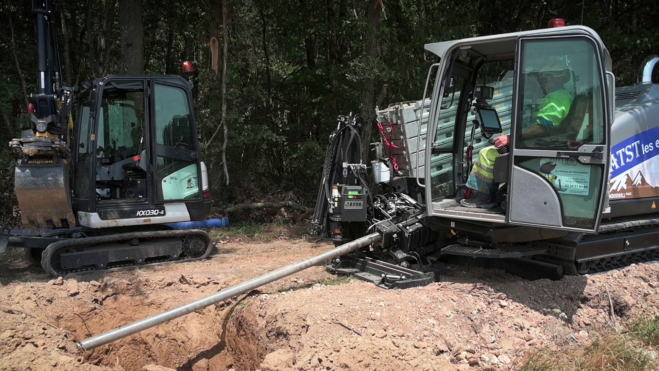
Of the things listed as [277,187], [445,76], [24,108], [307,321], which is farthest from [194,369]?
[24,108]

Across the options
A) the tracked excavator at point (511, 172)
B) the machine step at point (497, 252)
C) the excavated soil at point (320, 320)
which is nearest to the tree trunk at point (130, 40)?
the excavated soil at point (320, 320)

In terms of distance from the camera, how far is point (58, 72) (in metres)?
7.78

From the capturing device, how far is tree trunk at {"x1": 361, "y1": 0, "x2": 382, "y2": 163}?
32.9 feet

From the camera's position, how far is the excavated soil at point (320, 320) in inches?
164

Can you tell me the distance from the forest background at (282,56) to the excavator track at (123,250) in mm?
2615

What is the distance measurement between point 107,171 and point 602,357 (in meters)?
6.50

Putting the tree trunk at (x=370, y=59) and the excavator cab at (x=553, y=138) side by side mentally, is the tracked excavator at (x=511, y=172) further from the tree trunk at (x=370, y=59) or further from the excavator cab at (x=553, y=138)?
the tree trunk at (x=370, y=59)

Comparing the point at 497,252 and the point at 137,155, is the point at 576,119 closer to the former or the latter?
the point at 497,252

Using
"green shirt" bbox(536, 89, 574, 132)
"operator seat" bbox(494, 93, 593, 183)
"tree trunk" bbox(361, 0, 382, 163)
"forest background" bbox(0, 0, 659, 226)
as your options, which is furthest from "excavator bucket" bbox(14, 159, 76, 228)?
"operator seat" bbox(494, 93, 593, 183)

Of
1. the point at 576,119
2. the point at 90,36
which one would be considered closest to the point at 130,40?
the point at 90,36

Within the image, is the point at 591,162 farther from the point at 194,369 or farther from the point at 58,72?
the point at 58,72

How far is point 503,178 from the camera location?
200 inches

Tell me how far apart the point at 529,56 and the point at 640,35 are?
823cm

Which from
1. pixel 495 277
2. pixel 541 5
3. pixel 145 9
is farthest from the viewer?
pixel 145 9
